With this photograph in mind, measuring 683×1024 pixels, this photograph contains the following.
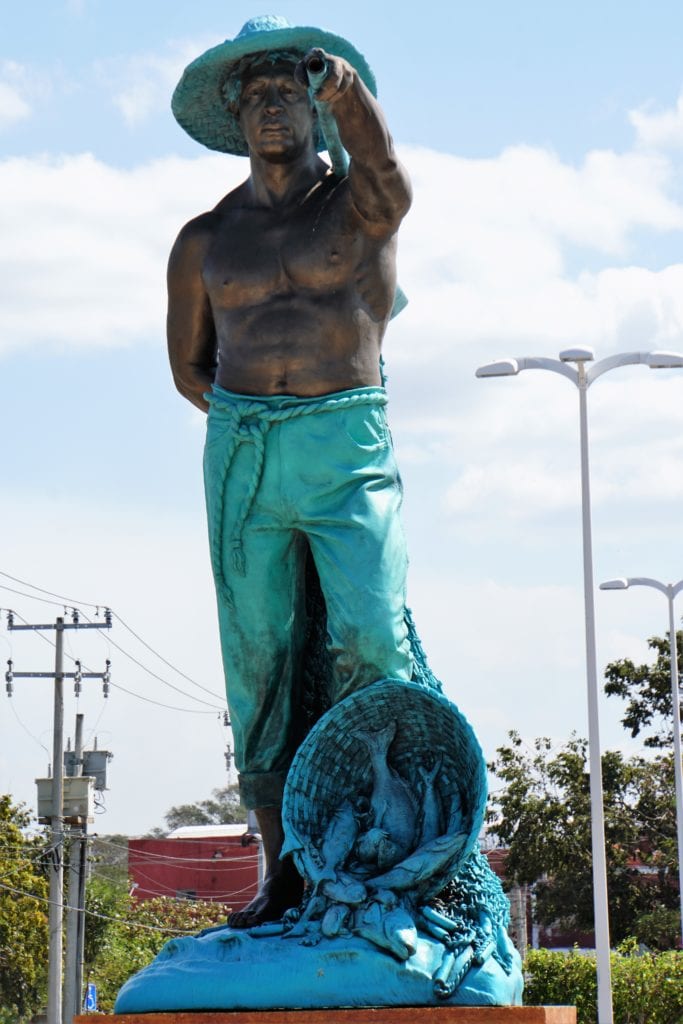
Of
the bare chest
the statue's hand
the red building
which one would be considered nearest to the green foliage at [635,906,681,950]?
the red building

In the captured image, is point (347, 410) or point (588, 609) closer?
point (347, 410)

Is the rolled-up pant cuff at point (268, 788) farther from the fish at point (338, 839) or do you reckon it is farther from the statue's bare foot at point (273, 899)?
the fish at point (338, 839)

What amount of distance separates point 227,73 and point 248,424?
4.62 ft

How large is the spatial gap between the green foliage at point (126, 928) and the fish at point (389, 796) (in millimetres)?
28375

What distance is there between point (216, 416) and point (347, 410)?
0.56 metres

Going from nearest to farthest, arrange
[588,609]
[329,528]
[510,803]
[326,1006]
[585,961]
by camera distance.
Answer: [326,1006], [329,528], [588,609], [585,961], [510,803]

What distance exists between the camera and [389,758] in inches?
279

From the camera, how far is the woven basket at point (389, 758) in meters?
6.94

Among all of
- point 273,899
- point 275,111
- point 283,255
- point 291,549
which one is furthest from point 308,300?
point 273,899

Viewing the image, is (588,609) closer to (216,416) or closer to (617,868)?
(216,416)

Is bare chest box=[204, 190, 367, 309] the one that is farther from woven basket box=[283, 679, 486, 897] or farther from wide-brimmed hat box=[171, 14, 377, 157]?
woven basket box=[283, 679, 486, 897]

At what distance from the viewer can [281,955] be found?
21.4ft

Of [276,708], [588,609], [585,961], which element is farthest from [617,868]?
[276,708]

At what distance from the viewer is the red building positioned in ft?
158
